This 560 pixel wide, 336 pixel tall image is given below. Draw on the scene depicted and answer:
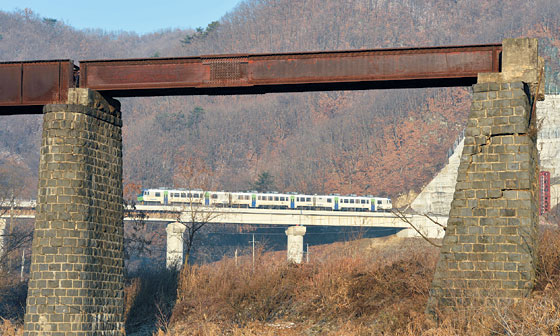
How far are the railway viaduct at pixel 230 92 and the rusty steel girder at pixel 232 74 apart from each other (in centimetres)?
3

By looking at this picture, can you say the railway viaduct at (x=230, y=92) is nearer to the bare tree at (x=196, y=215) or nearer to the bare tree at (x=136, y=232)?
the bare tree at (x=196, y=215)

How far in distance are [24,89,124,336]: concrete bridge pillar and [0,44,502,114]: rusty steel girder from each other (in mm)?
791

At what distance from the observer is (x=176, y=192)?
79.9 metres

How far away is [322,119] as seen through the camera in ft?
475

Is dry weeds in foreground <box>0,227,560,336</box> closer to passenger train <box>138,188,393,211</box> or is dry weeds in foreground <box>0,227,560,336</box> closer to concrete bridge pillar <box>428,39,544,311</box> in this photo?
concrete bridge pillar <box>428,39,544,311</box>

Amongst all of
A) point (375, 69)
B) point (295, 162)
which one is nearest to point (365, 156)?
point (295, 162)

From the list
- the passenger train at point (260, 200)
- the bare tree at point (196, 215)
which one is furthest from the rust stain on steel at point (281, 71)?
the passenger train at point (260, 200)

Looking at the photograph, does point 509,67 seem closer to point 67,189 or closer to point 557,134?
point 67,189

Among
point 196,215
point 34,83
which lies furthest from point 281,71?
point 196,215

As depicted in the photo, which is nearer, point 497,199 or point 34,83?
point 497,199

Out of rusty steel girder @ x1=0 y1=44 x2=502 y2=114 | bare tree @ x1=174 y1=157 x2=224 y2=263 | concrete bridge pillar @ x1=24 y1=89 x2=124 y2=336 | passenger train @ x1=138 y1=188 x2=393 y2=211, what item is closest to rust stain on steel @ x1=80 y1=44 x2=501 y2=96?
rusty steel girder @ x1=0 y1=44 x2=502 y2=114

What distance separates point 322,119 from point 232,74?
413 ft

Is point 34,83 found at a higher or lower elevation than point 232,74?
lower

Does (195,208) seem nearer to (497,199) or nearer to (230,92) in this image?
(230,92)
